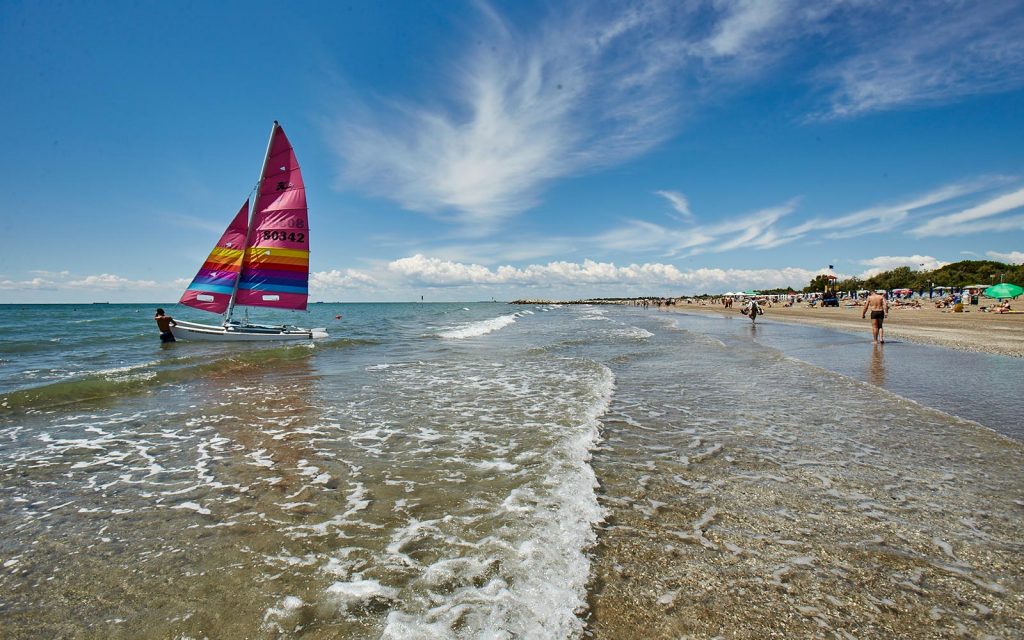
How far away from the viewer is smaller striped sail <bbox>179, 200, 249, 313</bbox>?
23922 mm

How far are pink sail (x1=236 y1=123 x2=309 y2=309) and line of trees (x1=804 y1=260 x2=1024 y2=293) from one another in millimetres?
127992

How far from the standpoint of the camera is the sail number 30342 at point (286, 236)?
79.7 ft

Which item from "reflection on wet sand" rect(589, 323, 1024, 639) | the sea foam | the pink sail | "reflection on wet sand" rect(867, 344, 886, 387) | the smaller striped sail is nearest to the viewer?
"reflection on wet sand" rect(589, 323, 1024, 639)

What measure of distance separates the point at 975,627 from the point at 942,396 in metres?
9.22

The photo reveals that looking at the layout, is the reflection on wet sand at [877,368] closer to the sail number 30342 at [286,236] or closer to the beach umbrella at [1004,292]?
the sail number 30342 at [286,236]

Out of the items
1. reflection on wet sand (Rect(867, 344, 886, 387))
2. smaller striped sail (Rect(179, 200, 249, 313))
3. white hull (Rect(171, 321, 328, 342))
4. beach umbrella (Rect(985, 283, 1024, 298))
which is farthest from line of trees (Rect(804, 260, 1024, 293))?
smaller striped sail (Rect(179, 200, 249, 313))

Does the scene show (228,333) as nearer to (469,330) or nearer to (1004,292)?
(469,330)

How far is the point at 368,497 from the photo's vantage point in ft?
17.5

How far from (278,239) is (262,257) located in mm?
1370

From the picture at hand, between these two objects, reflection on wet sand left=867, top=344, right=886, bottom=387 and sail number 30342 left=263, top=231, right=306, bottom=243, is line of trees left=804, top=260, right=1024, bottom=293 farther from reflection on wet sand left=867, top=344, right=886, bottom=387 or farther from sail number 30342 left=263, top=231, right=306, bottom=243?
sail number 30342 left=263, top=231, right=306, bottom=243

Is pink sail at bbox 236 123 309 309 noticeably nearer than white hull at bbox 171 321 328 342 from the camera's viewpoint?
Yes

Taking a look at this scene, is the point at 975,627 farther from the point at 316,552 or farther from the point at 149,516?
the point at 149,516

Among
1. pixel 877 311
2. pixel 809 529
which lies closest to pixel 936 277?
pixel 877 311

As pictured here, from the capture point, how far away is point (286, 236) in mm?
24625
